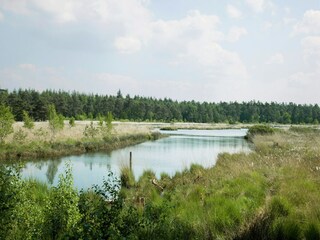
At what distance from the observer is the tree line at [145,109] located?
69.5 meters

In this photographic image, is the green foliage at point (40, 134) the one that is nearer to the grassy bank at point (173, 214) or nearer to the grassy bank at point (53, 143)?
the grassy bank at point (53, 143)

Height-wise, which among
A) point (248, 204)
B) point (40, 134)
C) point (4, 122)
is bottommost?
point (248, 204)

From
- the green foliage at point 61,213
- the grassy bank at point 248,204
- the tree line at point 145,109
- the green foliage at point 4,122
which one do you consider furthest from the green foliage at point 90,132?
the tree line at point 145,109

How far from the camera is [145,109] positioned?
103500 millimetres

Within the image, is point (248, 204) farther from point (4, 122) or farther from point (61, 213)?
point (4, 122)

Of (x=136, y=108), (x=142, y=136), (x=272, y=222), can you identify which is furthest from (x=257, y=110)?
(x=272, y=222)

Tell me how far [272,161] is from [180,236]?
8.17m

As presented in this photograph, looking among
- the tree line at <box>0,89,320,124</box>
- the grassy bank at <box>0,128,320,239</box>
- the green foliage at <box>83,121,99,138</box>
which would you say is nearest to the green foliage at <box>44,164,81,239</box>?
the grassy bank at <box>0,128,320,239</box>

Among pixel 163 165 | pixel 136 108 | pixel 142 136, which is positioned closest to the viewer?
pixel 163 165

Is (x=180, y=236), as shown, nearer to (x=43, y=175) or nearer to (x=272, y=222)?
(x=272, y=222)

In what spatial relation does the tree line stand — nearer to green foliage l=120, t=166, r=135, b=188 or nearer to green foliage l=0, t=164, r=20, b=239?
green foliage l=120, t=166, r=135, b=188

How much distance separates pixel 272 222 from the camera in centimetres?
679

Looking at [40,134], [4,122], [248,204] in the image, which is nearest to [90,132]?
[40,134]

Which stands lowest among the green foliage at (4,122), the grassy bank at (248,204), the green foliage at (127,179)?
the green foliage at (127,179)
